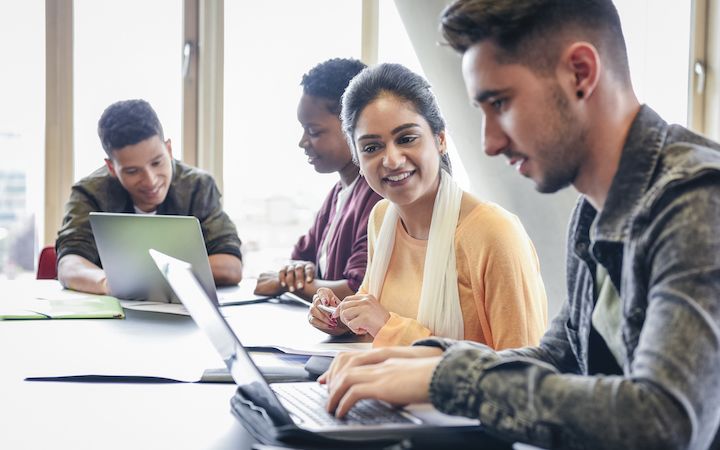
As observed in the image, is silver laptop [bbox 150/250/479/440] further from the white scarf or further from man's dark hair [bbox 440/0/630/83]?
the white scarf

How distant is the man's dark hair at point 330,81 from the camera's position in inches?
105

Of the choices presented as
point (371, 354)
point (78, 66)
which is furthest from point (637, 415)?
point (78, 66)

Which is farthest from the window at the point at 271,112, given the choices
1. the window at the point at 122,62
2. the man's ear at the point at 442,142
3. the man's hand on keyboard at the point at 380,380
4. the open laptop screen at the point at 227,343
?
the man's hand on keyboard at the point at 380,380

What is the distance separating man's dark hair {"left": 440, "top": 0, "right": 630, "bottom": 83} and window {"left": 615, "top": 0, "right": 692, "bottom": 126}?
356cm

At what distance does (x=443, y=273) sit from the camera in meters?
1.76

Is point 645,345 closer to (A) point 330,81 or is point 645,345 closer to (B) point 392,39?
(A) point 330,81

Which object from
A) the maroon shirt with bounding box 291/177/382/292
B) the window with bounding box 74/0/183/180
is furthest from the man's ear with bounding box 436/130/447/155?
the window with bounding box 74/0/183/180

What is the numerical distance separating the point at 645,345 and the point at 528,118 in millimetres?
317

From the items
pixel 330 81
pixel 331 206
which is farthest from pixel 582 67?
pixel 331 206

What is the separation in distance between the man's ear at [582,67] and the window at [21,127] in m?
3.54

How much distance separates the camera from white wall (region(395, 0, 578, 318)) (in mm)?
3818

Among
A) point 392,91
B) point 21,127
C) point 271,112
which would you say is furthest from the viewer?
point 271,112

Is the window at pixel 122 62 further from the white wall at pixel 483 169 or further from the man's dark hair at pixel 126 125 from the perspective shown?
the white wall at pixel 483 169

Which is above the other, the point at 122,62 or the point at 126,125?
the point at 122,62
